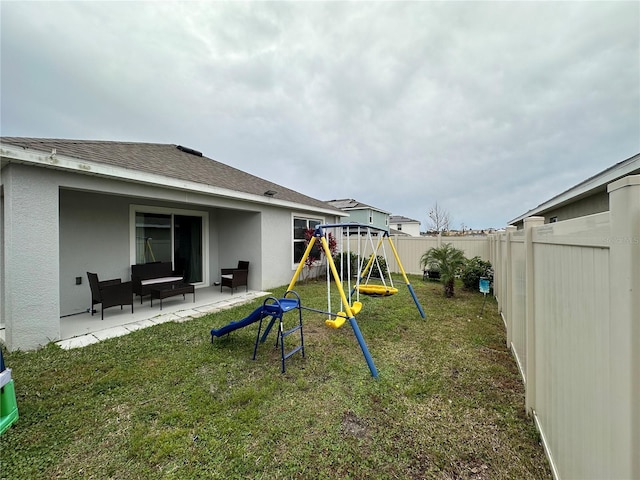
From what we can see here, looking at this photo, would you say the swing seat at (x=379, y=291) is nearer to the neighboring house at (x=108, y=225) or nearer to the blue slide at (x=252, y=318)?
the blue slide at (x=252, y=318)

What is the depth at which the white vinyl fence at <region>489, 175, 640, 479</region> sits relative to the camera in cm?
95

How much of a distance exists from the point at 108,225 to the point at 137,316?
2475mm

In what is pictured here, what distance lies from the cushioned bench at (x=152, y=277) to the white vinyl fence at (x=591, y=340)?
23.5 ft

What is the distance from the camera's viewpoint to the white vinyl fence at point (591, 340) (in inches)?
37.2

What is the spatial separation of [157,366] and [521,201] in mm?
24575

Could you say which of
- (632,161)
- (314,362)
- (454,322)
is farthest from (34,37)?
(632,161)

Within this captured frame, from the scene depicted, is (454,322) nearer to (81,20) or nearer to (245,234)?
(245,234)

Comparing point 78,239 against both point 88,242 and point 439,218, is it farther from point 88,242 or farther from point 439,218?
point 439,218

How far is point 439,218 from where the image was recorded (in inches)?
1256

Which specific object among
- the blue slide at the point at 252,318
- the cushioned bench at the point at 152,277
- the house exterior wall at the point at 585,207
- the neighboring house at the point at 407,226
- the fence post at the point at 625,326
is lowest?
the blue slide at the point at 252,318

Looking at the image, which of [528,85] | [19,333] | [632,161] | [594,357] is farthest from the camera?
[528,85]

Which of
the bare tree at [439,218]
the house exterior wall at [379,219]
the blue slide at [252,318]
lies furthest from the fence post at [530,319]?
the bare tree at [439,218]

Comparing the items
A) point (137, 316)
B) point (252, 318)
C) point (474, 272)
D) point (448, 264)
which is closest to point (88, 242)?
point (137, 316)

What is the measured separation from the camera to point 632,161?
14.2 feet
